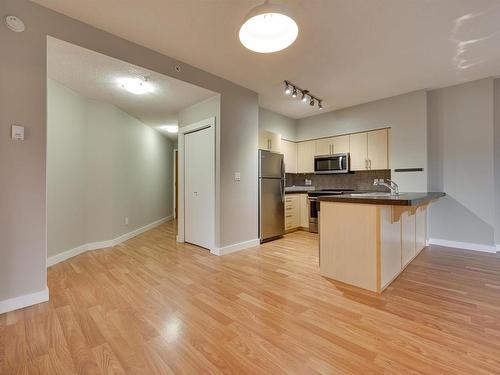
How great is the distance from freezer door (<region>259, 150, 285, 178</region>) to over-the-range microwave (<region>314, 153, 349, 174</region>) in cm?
106

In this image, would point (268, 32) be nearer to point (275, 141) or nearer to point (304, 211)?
point (275, 141)

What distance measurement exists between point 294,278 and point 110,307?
181cm

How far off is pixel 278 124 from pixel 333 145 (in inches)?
51.0

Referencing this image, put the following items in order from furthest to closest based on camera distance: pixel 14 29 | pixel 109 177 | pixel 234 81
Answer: pixel 109 177
pixel 234 81
pixel 14 29

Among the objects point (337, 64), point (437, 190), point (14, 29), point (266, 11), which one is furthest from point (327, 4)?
point (437, 190)

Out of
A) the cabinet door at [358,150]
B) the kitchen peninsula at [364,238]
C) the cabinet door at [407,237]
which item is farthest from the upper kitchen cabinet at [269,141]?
the cabinet door at [407,237]

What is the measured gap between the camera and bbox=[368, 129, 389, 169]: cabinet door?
168 inches

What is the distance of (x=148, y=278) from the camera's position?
2580 millimetres

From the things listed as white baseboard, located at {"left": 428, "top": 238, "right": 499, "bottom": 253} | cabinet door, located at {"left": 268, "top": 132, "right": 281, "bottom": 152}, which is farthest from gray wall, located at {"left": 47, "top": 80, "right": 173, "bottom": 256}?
white baseboard, located at {"left": 428, "top": 238, "right": 499, "bottom": 253}

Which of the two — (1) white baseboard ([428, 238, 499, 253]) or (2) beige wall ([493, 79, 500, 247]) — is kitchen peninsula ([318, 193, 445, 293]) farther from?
(2) beige wall ([493, 79, 500, 247])

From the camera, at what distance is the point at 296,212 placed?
5047mm

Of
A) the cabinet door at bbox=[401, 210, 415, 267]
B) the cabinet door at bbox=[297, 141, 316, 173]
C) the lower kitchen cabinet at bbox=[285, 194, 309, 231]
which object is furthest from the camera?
the cabinet door at bbox=[297, 141, 316, 173]

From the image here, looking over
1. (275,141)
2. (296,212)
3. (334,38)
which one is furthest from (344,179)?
(334,38)

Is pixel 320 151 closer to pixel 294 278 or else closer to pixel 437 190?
pixel 437 190
